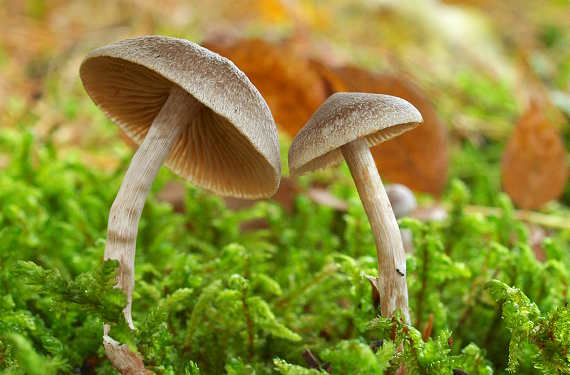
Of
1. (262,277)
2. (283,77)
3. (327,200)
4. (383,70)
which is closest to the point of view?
(262,277)

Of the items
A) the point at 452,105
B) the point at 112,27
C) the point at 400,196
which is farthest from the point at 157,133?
the point at 112,27

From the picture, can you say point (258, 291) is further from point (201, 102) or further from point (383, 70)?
point (383, 70)

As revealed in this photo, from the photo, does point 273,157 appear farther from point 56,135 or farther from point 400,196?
point 56,135

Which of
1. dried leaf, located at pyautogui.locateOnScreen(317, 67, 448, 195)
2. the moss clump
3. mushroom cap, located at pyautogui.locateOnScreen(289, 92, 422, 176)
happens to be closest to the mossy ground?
the moss clump

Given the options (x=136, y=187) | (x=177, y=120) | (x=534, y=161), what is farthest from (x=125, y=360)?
(x=534, y=161)

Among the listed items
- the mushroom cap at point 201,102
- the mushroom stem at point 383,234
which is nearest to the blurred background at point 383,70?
the mushroom cap at point 201,102

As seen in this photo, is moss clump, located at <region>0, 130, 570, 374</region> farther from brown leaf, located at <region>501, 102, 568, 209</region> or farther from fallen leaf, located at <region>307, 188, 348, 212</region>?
brown leaf, located at <region>501, 102, 568, 209</region>
